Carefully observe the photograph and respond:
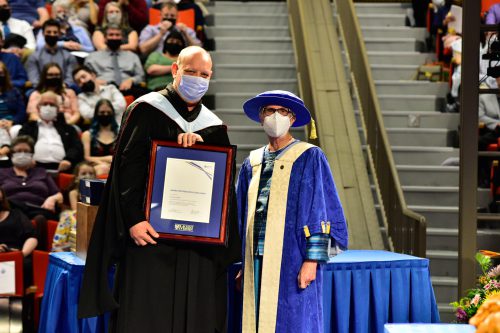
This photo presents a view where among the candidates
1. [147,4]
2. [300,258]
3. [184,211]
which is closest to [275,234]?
[300,258]

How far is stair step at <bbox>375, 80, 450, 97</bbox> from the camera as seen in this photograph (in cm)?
1200

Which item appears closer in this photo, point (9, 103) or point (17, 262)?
point (17, 262)

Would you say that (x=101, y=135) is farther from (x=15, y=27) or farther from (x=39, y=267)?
(x=15, y=27)

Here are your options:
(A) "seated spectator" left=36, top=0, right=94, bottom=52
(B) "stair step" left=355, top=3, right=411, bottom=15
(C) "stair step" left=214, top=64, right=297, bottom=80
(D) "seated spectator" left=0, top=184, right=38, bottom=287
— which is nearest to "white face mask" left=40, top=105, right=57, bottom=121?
(A) "seated spectator" left=36, top=0, right=94, bottom=52

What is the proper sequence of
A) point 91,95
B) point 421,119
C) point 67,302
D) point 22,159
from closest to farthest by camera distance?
point 67,302 < point 22,159 < point 421,119 < point 91,95

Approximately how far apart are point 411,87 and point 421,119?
2.12 ft

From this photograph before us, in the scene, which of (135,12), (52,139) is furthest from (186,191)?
(135,12)

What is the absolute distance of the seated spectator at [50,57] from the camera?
12.2 m

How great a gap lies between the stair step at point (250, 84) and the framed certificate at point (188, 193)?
21.8ft

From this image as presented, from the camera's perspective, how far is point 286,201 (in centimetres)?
588

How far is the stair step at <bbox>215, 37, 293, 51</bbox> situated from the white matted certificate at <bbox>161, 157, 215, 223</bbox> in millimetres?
7708

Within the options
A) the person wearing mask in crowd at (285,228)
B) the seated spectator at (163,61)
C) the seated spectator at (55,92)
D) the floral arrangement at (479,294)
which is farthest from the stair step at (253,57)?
the person wearing mask in crowd at (285,228)

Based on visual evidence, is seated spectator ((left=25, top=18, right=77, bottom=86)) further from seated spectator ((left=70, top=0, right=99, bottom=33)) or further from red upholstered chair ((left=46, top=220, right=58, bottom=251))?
red upholstered chair ((left=46, top=220, right=58, bottom=251))

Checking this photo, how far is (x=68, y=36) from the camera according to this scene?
42.4 ft
